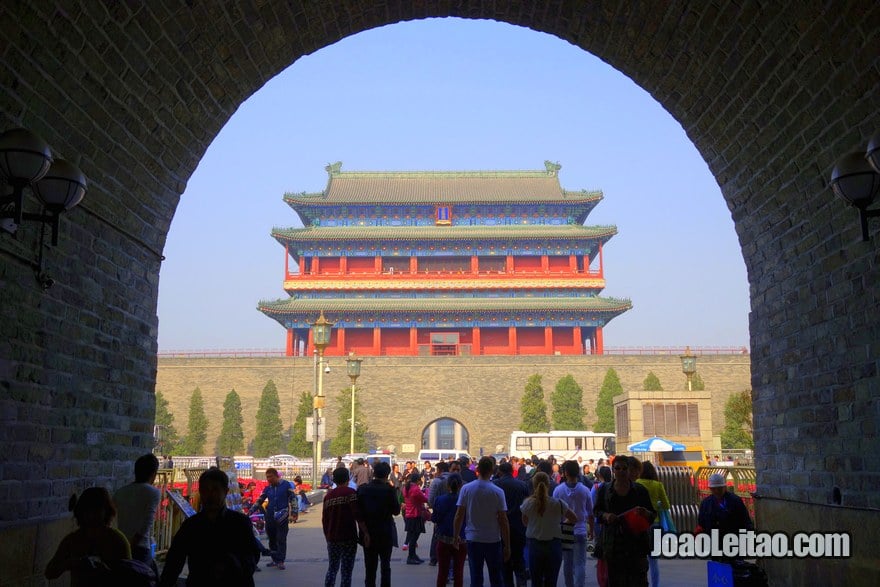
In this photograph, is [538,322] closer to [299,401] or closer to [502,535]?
[299,401]

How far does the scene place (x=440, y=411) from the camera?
41.9 metres

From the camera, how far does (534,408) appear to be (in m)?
39.9

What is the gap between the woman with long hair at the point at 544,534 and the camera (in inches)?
268

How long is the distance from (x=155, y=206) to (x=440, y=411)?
35112 mm

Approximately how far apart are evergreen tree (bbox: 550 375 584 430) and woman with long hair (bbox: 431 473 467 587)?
103ft

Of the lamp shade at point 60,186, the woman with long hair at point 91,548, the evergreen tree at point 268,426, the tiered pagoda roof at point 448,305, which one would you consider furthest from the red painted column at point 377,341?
the woman with long hair at point 91,548

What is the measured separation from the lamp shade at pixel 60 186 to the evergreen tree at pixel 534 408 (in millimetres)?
35133

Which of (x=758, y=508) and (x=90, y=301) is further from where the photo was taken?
(x=758, y=508)

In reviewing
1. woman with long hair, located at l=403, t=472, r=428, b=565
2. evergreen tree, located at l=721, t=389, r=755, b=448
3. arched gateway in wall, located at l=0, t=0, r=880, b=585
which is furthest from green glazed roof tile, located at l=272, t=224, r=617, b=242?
arched gateway in wall, located at l=0, t=0, r=880, b=585

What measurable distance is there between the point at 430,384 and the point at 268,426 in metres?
7.71

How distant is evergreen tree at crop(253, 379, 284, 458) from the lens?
39.5 metres

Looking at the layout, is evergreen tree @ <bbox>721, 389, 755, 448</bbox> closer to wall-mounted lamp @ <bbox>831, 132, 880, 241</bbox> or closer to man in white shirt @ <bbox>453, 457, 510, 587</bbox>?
man in white shirt @ <bbox>453, 457, 510, 587</bbox>

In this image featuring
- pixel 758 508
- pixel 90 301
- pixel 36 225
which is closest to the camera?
pixel 36 225

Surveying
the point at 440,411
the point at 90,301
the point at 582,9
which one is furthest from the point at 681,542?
the point at 440,411
